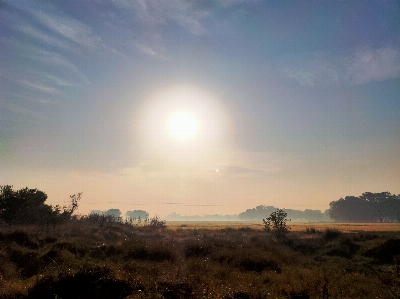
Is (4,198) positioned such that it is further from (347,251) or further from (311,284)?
(347,251)

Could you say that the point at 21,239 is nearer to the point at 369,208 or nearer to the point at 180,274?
the point at 180,274

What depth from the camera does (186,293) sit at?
36.7 ft

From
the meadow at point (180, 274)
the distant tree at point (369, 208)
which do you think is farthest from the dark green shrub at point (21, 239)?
the distant tree at point (369, 208)

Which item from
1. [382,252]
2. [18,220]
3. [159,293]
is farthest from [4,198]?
[382,252]

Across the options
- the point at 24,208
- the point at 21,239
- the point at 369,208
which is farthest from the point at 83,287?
the point at 369,208

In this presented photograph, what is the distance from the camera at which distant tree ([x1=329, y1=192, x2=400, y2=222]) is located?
126 metres

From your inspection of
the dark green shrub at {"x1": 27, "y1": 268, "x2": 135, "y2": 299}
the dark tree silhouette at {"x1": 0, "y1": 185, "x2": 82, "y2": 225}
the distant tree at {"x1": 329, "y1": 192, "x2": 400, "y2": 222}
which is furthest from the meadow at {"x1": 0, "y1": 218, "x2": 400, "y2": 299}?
the distant tree at {"x1": 329, "y1": 192, "x2": 400, "y2": 222}

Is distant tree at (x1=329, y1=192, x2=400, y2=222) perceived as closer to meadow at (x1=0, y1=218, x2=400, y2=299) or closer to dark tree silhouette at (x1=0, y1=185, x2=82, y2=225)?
meadow at (x1=0, y1=218, x2=400, y2=299)

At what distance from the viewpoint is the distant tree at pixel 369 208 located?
12612cm

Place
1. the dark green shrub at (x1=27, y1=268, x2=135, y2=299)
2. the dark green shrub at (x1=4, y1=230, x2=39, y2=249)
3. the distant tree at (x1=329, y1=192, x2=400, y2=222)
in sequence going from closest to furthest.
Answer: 1. the dark green shrub at (x1=27, y1=268, x2=135, y2=299)
2. the dark green shrub at (x1=4, y1=230, x2=39, y2=249)
3. the distant tree at (x1=329, y1=192, x2=400, y2=222)

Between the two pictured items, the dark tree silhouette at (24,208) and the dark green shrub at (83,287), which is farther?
the dark tree silhouette at (24,208)

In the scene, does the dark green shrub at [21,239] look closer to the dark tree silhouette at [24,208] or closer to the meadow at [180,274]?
the meadow at [180,274]

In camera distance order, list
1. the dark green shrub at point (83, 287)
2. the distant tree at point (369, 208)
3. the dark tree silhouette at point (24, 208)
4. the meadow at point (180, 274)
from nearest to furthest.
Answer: the dark green shrub at point (83, 287) < the meadow at point (180, 274) < the dark tree silhouette at point (24, 208) < the distant tree at point (369, 208)

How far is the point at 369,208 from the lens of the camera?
131m
